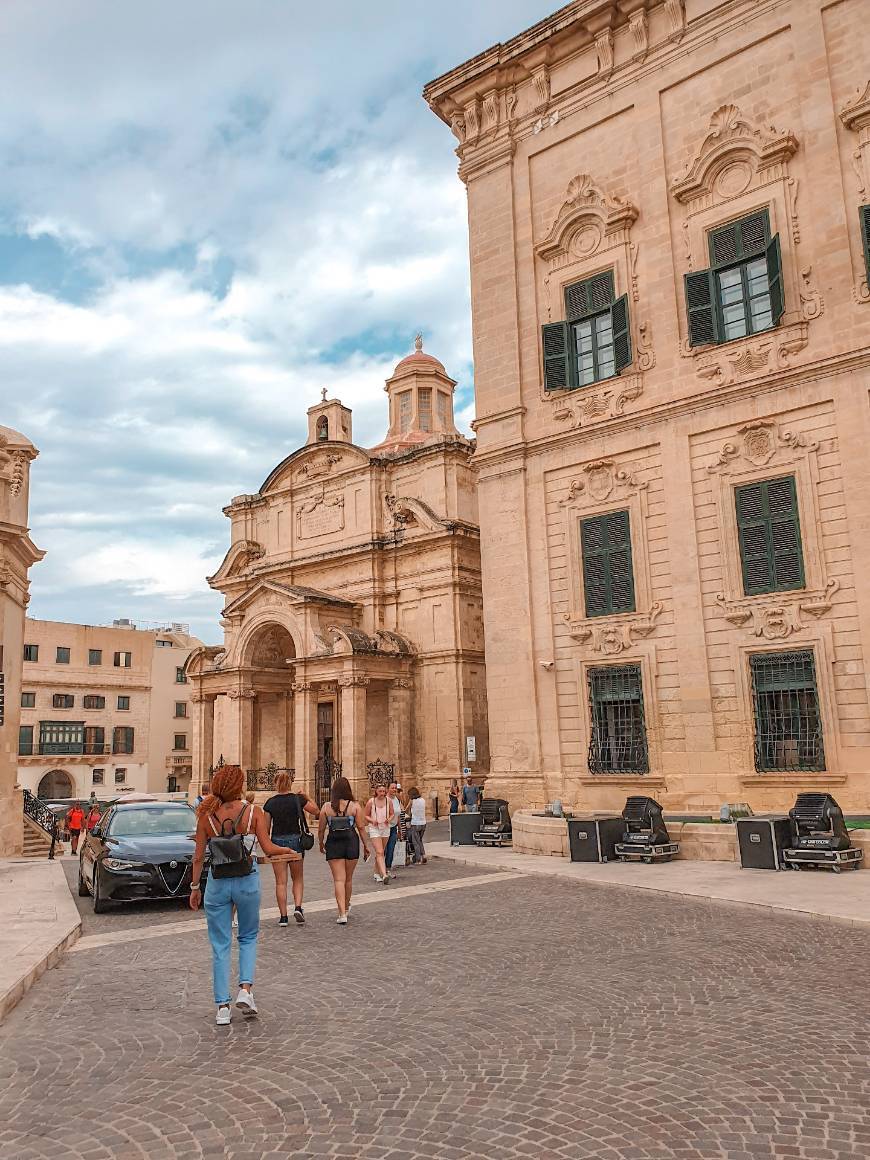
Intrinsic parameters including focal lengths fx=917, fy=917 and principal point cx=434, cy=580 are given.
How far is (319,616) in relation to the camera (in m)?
35.7

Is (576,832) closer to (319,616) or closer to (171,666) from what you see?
(319,616)

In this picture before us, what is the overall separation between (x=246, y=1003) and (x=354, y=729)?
26.5 metres

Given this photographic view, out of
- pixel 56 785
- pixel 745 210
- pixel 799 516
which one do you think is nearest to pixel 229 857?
pixel 799 516

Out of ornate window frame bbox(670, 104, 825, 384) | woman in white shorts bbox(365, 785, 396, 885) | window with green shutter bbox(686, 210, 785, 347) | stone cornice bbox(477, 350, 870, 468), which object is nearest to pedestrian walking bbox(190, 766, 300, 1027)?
woman in white shorts bbox(365, 785, 396, 885)

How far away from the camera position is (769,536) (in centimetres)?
1733

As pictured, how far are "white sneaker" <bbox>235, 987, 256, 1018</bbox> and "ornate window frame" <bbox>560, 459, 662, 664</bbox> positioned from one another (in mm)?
13559

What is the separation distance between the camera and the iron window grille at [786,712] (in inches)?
651

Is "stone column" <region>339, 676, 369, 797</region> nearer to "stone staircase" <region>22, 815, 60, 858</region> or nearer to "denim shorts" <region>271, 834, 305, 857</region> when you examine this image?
"stone staircase" <region>22, 815, 60, 858</region>

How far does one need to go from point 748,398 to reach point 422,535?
1896 centimetres

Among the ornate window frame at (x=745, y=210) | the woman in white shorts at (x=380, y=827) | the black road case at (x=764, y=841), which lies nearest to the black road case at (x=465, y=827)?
the woman in white shorts at (x=380, y=827)

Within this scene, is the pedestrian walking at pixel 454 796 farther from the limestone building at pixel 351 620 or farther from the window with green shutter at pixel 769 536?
the window with green shutter at pixel 769 536

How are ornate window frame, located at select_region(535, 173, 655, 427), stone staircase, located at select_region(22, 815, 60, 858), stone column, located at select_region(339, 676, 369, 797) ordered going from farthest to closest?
1. stone column, located at select_region(339, 676, 369, 797)
2. stone staircase, located at select_region(22, 815, 60, 858)
3. ornate window frame, located at select_region(535, 173, 655, 427)

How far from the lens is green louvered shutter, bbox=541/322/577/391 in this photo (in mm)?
20625

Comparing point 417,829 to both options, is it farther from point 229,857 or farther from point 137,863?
point 229,857
